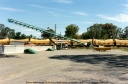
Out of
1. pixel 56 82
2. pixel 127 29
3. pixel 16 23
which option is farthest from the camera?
pixel 127 29

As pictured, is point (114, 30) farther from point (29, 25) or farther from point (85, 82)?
point (85, 82)

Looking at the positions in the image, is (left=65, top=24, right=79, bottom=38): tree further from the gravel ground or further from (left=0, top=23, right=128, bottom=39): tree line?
the gravel ground

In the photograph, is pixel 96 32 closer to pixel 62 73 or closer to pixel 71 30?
pixel 71 30

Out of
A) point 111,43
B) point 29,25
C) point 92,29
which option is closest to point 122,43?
point 111,43

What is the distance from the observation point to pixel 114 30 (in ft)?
449

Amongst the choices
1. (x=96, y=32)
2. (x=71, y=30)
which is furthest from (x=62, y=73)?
(x=96, y=32)

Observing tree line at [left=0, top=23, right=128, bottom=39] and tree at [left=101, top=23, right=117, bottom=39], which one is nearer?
tree line at [left=0, top=23, right=128, bottom=39]

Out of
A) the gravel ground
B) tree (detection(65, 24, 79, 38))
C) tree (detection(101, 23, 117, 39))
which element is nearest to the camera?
the gravel ground

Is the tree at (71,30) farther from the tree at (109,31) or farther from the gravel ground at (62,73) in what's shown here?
the gravel ground at (62,73)

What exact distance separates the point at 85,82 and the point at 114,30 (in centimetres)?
12771

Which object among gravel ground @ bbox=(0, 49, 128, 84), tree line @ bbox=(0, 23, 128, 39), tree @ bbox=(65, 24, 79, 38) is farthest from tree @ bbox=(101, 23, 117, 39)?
gravel ground @ bbox=(0, 49, 128, 84)

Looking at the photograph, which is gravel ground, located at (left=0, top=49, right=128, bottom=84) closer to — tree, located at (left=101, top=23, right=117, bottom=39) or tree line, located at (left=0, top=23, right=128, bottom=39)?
tree line, located at (left=0, top=23, right=128, bottom=39)

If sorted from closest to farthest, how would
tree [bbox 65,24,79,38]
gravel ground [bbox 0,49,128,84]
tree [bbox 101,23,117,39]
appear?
1. gravel ground [bbox 0,49,128,84]
2. tree [bbox 65,24,79,38]
3. tree [bbox 101,23,117,39]

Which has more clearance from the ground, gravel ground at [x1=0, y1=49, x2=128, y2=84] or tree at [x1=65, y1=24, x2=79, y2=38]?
tree at [x1=65, y1=24, x2=79, y2=38]
